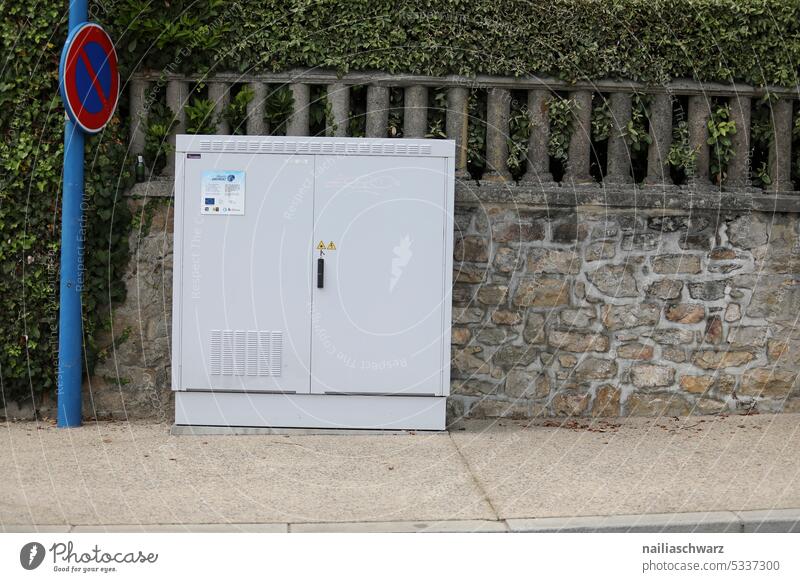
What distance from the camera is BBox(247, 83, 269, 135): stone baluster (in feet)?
25.8

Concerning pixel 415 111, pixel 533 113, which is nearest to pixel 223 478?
pixel 415 111

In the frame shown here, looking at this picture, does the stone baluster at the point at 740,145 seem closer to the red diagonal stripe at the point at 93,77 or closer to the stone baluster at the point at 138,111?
the stone baluster at the point at 138,111

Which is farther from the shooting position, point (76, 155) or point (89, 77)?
point (76, 155)

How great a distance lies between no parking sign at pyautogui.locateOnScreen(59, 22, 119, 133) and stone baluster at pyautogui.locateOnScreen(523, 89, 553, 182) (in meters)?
3.28

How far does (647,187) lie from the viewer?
7.96 metres

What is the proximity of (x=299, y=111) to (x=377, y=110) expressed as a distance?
2.05ft

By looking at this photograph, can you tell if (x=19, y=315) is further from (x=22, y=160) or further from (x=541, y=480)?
(x=541, y=480)

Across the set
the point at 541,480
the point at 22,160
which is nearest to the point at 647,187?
the point at 541,480

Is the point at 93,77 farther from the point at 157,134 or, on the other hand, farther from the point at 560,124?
the point at 560,124

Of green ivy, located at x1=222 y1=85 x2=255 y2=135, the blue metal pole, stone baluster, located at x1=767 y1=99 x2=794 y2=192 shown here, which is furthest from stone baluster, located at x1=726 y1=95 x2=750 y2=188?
the blue metal pole

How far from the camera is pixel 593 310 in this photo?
25.8 feet

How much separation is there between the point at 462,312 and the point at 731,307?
2.16 meters

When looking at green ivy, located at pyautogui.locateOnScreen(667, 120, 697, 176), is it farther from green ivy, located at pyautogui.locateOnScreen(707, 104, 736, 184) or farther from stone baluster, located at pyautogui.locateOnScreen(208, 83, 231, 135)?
stone baluster, located at pyautogui.locateOnScreen(208, 83, 231, 135)

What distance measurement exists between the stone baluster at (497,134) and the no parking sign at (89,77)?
2.94 metres
